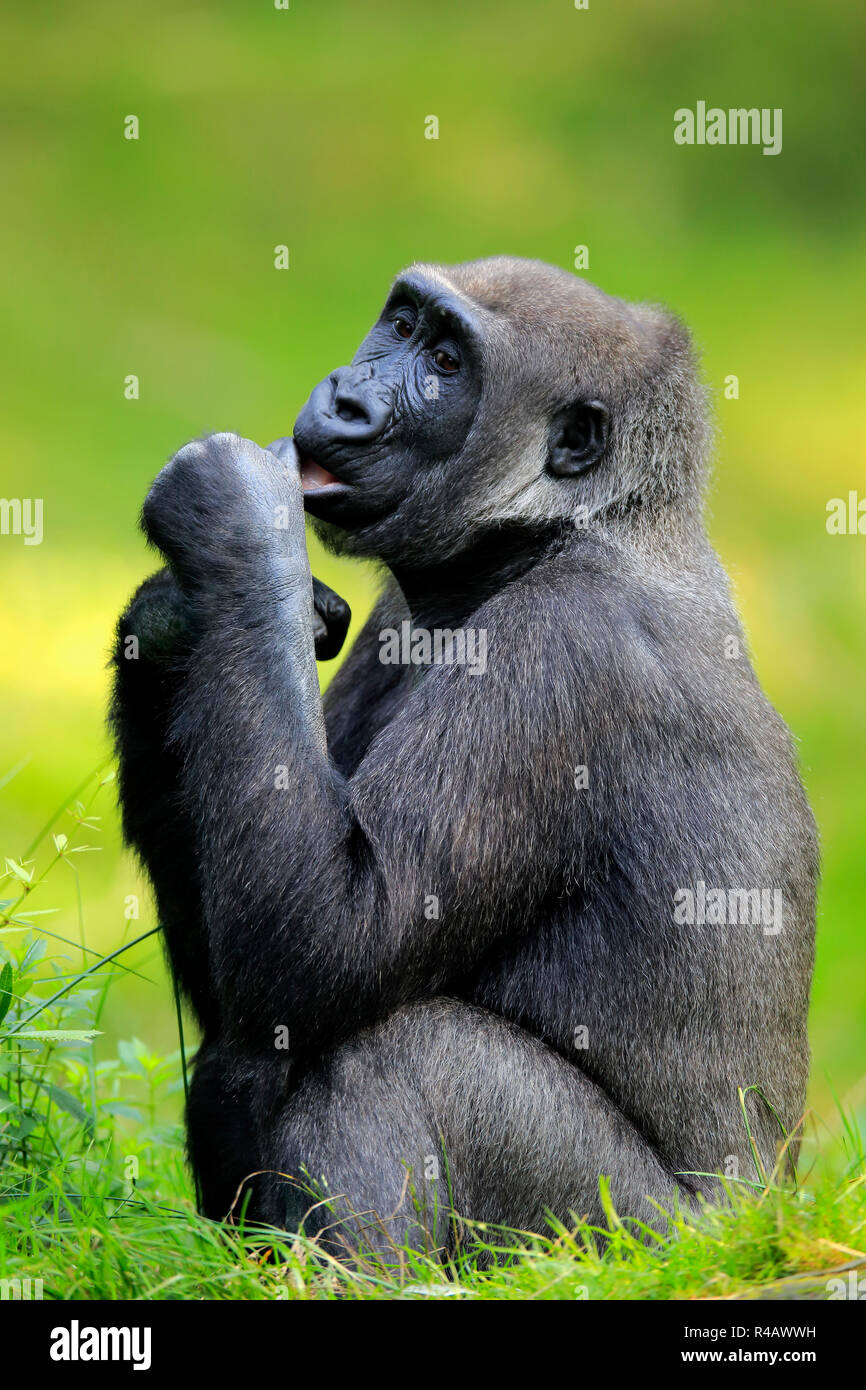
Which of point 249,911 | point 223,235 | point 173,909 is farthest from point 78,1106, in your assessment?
point 223,235

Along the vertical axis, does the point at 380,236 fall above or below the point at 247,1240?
above

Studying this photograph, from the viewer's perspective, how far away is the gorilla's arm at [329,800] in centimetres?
413

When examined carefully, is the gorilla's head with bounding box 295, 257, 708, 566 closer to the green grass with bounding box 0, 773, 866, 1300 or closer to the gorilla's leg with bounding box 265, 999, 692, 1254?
the green grass with bounding box 0, 773, 866, 1300

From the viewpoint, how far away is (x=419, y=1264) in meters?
4.05

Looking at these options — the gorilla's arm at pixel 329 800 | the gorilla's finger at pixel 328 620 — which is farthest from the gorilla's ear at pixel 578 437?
the gorilla's finger at pixel 328 620

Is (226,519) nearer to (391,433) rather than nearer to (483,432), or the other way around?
(391,433)

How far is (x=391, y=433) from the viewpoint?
4879 mm

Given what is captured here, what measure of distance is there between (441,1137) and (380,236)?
612 inches

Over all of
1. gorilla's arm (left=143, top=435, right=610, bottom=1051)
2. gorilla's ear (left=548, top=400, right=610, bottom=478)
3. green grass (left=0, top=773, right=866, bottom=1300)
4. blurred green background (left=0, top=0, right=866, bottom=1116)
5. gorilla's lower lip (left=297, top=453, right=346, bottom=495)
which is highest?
blurred green background (left=0, top=0, right=866, bottom=1116)

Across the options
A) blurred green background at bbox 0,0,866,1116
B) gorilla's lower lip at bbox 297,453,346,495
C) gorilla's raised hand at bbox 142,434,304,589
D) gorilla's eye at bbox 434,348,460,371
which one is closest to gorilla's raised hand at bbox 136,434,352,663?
gorilla's raised hand at bbox 142,434,304,589

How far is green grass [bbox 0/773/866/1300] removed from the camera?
12.1 feet

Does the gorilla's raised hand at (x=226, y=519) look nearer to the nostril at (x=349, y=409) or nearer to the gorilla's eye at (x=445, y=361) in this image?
the nostril at (x=349, y=409)

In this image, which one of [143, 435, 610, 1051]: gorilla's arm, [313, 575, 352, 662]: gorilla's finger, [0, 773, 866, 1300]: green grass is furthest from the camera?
[313, 575, 352, 662]: gorilla's finger

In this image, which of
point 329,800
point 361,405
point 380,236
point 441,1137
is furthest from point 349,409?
point 380,236
